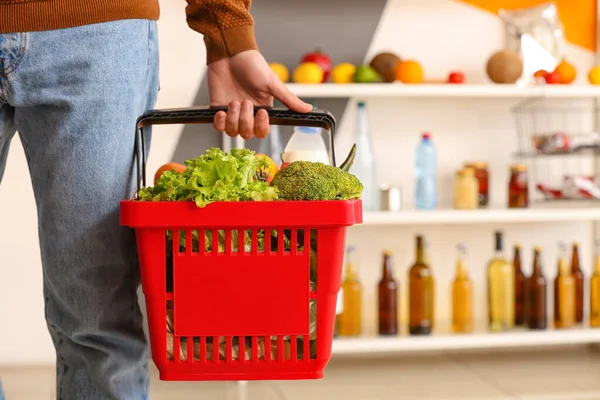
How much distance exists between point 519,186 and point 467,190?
0.64 ft

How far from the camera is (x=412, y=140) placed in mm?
3020

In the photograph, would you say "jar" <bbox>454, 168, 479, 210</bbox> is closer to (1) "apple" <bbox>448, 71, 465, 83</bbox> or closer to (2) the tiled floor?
(1) "apple" <bbox>448, 71, 465, 83</bbox>

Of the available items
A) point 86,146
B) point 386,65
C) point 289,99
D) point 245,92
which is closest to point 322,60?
point 386,65

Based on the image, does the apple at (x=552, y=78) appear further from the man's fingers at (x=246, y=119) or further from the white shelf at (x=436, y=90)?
the man's fingers at (x=246, y=119)

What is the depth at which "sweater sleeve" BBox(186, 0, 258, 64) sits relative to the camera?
3.71 ft

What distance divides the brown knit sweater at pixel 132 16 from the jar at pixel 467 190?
181cm

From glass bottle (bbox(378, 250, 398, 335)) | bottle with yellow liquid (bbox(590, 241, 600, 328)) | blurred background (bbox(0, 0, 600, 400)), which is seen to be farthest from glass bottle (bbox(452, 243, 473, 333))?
bottle with yellow liquid (bbox(590, 241, 600, 328))

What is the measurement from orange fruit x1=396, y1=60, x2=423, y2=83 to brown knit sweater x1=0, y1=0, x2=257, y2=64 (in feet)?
5.33

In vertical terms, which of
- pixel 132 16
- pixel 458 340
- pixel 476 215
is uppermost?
pixel 132 16

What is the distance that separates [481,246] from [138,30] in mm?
2277

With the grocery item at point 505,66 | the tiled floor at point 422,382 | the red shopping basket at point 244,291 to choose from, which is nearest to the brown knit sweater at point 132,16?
the red shopping basket at point 244,291

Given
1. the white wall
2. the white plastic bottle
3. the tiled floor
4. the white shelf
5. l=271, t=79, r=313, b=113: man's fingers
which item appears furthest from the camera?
the white wall

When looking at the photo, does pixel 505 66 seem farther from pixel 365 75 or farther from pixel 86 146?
pixel 86 146

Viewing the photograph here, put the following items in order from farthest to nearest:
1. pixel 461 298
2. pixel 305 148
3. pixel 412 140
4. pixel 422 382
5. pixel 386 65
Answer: pixel 412 140 → pixel 461 298 → pixel 386 65 → pixel 422 382 → pixel 305 148
